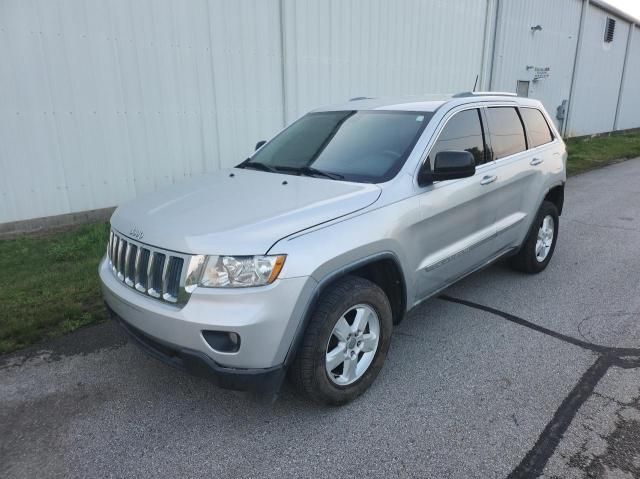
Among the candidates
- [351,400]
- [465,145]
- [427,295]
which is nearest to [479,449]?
[351,400]

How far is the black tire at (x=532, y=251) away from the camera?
4941 mm

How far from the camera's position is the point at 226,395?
318cm

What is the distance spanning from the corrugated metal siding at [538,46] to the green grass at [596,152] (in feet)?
5.97

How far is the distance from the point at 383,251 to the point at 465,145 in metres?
1.45

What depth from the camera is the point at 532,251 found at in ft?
16.4

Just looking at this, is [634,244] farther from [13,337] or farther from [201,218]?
[13,337]

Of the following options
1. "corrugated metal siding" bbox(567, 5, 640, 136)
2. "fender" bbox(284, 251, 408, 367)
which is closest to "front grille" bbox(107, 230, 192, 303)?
"fender" bbox(284, 251, 408, 367)

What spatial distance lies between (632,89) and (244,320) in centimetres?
2748

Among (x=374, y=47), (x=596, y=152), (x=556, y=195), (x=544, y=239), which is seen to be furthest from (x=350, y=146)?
(x=596, y=152)

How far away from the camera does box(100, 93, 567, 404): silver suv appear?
8.36 feet

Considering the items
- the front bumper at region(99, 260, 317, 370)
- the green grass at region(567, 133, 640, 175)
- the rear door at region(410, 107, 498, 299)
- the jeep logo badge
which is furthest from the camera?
the green grass at region(567, 133, 640, 175)

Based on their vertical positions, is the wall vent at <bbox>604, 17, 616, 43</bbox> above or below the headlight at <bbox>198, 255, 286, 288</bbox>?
above

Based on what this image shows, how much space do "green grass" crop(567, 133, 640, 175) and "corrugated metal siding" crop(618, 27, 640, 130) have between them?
4.53m

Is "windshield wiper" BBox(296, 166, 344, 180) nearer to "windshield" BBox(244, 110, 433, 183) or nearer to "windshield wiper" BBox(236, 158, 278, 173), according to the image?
"windshield" BBox(244, 110, 433, 183)
